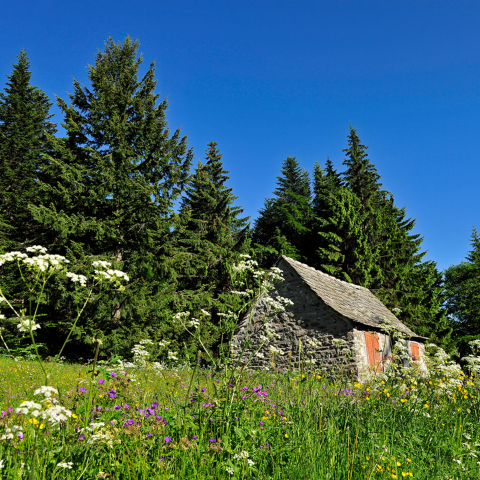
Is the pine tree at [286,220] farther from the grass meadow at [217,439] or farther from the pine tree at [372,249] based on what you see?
the grass meadow at [217,439]

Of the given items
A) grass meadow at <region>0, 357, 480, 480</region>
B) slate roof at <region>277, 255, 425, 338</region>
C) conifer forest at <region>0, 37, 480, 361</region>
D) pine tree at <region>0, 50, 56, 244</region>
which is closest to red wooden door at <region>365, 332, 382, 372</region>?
slate roof at <region>277, 255, 425, 338</region>

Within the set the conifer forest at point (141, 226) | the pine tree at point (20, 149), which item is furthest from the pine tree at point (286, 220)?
the pine tree at point (20, 149)

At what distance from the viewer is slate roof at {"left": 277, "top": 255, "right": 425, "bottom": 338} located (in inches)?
484

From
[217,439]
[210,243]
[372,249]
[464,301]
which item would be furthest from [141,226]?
[464,301]

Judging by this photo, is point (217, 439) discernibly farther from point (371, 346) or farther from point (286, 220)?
point (286, 220)

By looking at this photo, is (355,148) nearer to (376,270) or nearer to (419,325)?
(376,270)

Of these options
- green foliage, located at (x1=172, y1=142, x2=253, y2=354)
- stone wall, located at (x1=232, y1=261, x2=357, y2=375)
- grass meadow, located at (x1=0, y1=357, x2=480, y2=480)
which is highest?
green foliage, located at (x1=172, y1=142, x2=253, y2=354)

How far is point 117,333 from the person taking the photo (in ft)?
44.2

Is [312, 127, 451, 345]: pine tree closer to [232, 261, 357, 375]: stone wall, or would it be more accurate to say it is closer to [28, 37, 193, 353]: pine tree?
[232, 261, 357, 375]: stone wall

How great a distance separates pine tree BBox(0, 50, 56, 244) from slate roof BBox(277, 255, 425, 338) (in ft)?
42.0

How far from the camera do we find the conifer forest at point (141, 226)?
14.1 m

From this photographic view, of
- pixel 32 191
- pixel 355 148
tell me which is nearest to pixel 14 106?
pixel 32 191

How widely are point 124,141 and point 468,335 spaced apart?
88.9 ft

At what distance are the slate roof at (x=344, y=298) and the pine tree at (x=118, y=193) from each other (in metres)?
6.15
